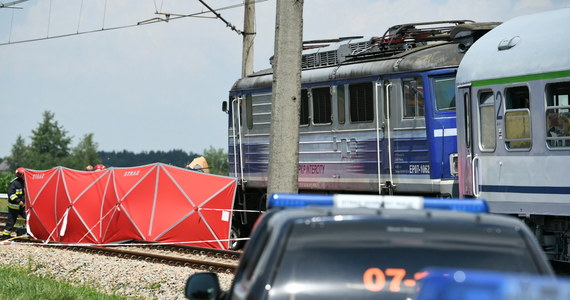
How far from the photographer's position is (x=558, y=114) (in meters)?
14.1

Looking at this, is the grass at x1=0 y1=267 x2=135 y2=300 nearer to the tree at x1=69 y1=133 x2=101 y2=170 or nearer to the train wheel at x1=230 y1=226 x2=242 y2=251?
the train wheel at x1=230 y1=226 x2=242 y2=251

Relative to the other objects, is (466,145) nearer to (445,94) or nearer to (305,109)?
(445,94)

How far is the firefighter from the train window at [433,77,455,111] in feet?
42.5

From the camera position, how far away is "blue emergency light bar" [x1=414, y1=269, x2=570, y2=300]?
2977 millimetres

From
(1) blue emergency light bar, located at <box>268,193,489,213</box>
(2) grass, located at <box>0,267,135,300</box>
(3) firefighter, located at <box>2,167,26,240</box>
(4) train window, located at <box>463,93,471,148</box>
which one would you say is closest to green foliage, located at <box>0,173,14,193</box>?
(3) firefighter, located at <box>2,167,26,240</box>

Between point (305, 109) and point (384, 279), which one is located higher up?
point (305, 109)

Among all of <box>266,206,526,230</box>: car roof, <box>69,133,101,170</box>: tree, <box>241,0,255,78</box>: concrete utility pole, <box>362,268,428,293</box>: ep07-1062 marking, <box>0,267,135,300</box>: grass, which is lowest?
<box>0,267,135,300</box>: grass

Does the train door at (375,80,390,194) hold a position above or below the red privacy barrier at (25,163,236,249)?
above

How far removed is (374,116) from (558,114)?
5141 mm

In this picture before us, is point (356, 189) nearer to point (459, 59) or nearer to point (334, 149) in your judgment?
point (334, 149)

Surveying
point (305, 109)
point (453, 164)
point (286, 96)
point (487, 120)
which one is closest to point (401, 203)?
point (286, 96)

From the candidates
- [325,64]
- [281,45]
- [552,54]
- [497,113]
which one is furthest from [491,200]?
[325,64]

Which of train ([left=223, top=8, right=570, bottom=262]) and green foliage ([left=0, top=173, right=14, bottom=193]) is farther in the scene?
green foliage ([left=0, top=173, right=14, bottom=193])

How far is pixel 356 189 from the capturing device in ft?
63.7
